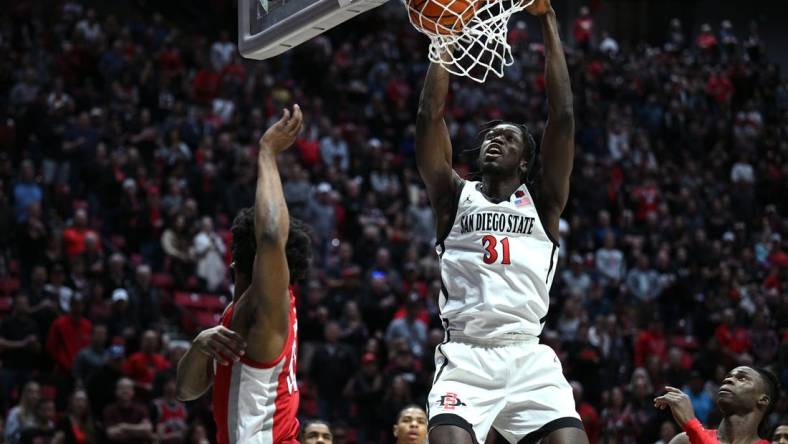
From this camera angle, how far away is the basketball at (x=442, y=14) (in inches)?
195

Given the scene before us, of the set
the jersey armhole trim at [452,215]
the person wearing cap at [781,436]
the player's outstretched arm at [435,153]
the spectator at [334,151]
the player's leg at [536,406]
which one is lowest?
the person wearing cap at [781,436]

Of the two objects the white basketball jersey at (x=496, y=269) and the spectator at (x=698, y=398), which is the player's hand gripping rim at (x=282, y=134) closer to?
the white basketball jersey at (x=496, y=269)

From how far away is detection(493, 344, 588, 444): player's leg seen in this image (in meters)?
4.82

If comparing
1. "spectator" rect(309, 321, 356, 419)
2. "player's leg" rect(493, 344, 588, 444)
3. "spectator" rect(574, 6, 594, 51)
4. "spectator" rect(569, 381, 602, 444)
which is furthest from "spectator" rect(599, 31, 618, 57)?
"player's leg" rect(493, 344, 588, 444)

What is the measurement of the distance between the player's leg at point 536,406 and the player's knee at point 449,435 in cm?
24

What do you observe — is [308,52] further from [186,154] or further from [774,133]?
[774,133]

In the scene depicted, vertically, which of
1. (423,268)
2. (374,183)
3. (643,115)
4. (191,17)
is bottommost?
(423,268)

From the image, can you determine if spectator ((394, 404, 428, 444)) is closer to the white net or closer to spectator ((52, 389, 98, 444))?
the white net

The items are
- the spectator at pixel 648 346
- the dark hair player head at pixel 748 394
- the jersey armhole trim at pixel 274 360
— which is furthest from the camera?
the spectator at pixel 648 346

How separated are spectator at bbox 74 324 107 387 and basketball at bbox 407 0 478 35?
650 centimetres

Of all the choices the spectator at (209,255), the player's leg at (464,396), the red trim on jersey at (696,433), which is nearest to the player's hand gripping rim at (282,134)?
the player's leg at (464,396)

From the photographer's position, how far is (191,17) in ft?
66.4

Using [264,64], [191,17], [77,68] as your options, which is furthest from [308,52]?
[77,68]

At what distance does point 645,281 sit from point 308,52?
260 inches
